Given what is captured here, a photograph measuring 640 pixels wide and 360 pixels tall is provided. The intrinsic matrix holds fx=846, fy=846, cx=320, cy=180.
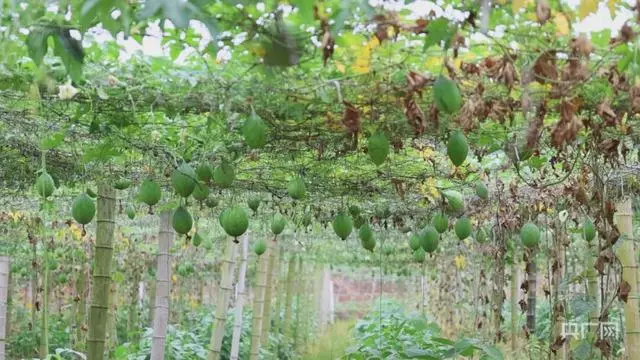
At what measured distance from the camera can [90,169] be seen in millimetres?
5102

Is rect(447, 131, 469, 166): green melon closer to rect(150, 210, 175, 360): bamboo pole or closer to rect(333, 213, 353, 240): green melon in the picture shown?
rect(333, 213, 353, 240): green melon

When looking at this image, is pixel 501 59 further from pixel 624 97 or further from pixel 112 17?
pixel 112 17

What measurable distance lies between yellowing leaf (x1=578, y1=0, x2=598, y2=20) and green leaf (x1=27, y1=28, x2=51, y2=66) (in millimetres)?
1477

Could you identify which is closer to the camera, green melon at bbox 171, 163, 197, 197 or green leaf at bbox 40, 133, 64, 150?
green melon at bbox 171, 163, 197, 197

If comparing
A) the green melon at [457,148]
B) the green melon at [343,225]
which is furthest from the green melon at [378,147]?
the green melon at [343,225]

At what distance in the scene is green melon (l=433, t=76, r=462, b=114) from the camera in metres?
2.53

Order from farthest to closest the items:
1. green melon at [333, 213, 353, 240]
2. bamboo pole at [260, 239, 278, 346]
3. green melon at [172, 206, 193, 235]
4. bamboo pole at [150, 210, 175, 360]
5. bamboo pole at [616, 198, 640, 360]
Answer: bamboo pole at [260, 239, 278, 346], bamboo pole at [150, 210, 175, 360], bamboo pole at [616, 198, 640, 360], green melon at [333, 213, 353, 240], green melon at [172, 206, 193, 235]

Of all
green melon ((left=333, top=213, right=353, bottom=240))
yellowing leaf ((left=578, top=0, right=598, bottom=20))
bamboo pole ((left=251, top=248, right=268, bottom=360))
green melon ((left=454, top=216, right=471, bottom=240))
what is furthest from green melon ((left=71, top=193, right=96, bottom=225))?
bamboo pole ((left=251, top=248, right=268, bottom=360))

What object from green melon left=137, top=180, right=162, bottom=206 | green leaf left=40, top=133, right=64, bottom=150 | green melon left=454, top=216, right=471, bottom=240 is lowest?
green melon left=454, top=216, right=471, bottom=240

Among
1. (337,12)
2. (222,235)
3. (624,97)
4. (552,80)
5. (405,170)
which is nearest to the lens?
(337,12)

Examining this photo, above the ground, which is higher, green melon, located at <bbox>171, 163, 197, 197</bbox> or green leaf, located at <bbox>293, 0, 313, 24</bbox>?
green leaf, located at <bbox>293, 0, 313, 24</bbox>

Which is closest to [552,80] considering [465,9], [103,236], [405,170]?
[465,9]

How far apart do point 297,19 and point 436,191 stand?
274 cm

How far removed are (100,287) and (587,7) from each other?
3555mm
